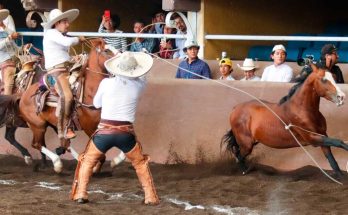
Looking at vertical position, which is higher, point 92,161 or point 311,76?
point 311,76

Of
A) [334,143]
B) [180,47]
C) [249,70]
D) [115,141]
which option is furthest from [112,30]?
[115,141]

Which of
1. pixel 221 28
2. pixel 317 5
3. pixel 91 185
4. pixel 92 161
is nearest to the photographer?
pixel 92 161

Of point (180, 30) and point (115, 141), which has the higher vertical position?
point (180, 30)

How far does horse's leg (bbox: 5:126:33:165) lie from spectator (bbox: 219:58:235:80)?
3060 millimetres

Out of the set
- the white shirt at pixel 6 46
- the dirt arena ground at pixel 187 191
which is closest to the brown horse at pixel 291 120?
the dirt arena ground at pixel 187 191

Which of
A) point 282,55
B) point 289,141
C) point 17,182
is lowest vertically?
point 17,182

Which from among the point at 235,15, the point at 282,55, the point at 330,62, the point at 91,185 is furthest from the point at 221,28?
the point at 91,185

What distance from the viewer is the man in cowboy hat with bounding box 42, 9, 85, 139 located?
37.3ft

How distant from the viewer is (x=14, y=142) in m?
13.1

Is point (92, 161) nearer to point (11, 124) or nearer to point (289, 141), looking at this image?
point (289, 141)

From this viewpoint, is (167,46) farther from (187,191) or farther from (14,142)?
(187,191)

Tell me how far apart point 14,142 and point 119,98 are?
14.1ft

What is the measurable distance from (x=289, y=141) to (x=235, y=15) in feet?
14.5

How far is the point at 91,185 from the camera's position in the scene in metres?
10.8
